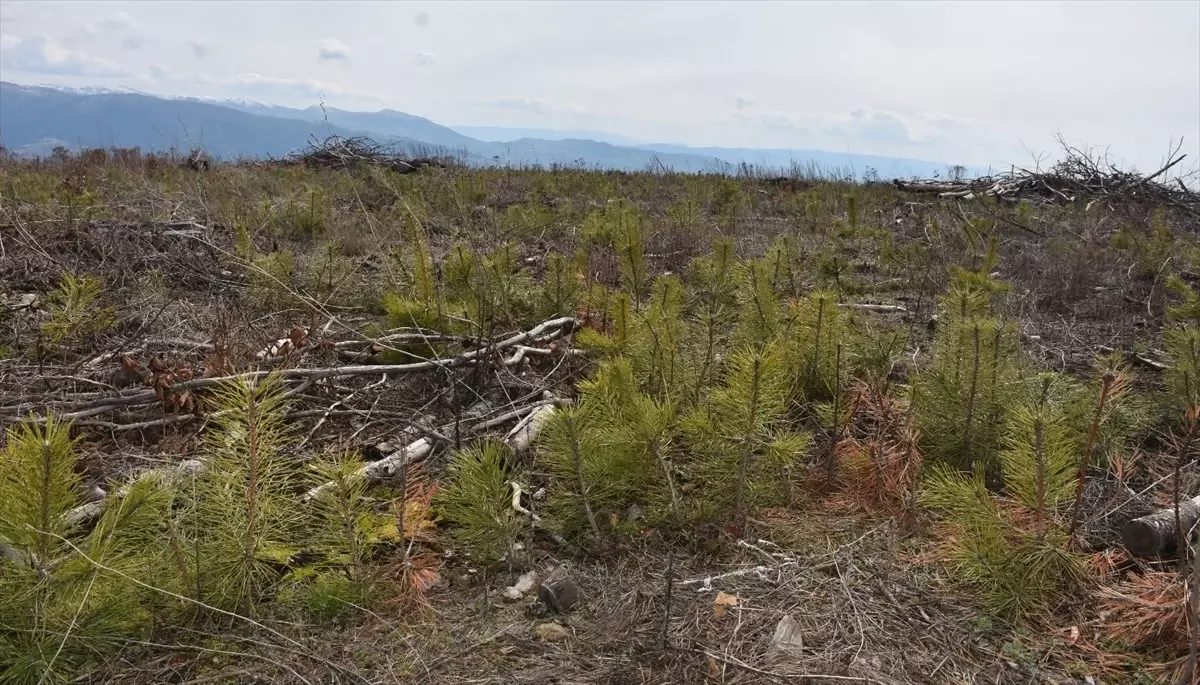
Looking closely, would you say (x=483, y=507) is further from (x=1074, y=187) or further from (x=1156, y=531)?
(x=1074, y=187)

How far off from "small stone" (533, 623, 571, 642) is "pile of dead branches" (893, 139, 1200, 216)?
978 cm

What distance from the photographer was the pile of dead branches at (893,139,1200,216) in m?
8.90

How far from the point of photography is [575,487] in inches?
87.2

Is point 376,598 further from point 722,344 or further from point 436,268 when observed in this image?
point 436,268

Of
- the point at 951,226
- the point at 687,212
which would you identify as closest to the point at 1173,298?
the point at 951,226

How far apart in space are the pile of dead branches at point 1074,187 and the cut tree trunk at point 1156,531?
845 centimetres

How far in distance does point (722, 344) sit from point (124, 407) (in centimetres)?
278

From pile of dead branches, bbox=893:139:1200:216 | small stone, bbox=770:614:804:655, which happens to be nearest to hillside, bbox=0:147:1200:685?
small stone, bbox=770:614:804:655

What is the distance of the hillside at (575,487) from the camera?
1573 millimetres

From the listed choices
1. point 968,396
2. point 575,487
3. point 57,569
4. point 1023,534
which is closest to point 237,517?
point 57,569

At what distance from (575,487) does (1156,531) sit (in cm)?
174

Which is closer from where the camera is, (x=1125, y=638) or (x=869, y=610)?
(x=1125, y=638)

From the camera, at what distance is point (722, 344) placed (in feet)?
11.4

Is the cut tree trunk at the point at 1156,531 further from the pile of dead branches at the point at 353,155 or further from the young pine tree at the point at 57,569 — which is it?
the pile of dead branches at the point at 353,155
